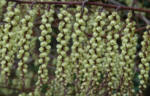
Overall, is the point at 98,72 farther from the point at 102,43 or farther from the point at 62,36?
the point at 62,36

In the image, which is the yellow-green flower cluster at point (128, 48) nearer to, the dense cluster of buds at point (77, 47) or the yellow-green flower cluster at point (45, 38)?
the dense cluster of buds at point (77, 47)

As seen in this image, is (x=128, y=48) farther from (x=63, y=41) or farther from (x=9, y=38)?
(x=9, y=38)

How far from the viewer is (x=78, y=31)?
1872 mm

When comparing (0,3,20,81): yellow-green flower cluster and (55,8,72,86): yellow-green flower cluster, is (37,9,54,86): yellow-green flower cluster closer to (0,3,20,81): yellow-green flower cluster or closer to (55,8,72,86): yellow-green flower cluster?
(55,8,72,86): yellow-green flower cluster

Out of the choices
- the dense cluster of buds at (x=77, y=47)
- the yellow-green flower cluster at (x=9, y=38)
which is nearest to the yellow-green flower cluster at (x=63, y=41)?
the dense cluster of buds at (x=77, y=47)

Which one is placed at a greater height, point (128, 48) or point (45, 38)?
point (45, 38)

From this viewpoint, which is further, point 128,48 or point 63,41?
point 128,48

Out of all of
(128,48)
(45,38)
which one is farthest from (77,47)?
(128,48)

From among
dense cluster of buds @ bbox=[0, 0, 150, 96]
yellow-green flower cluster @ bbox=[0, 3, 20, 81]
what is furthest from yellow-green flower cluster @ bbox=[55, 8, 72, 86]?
yellow-green flower cluster @ bbox=[0, 3, 20, 81]

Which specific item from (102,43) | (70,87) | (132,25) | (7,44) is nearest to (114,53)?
(102,43)

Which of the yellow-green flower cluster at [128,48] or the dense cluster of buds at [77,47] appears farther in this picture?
the yellow-green flower cluster at [128,48]

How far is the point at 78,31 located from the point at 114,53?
0.98ft

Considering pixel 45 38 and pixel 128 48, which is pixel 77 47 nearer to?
pixel 45 38

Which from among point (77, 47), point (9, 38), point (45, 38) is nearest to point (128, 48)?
point (77, 47)
